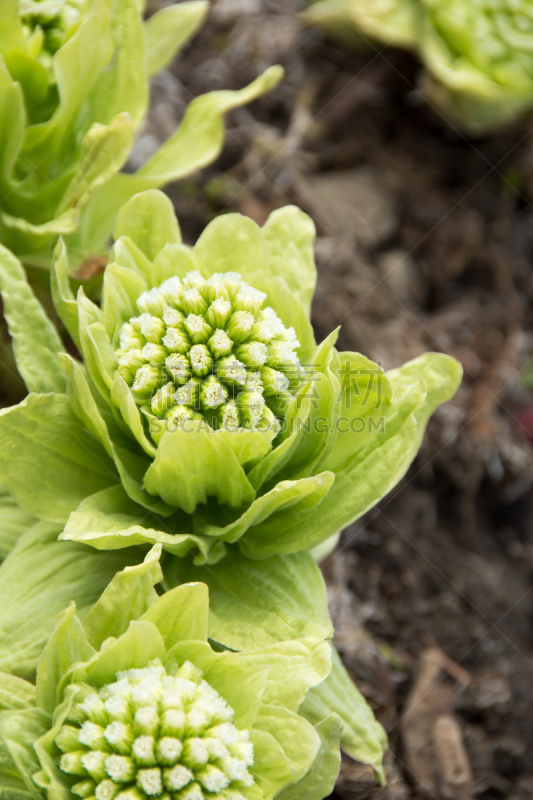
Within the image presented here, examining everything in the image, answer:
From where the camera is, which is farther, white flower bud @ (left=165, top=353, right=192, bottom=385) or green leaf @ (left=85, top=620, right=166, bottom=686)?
white flower bud @ (left=165, top=353, right=192, bottom=385)

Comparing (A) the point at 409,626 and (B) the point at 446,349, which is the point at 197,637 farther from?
(B) the point at 446,349

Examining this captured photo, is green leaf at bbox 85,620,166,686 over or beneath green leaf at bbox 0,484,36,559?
over

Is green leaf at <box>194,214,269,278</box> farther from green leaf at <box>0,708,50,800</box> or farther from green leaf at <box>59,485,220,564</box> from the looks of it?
green leaf at <box>0,708,50,800</box>

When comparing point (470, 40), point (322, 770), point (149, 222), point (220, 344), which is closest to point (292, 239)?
point (149, 222)

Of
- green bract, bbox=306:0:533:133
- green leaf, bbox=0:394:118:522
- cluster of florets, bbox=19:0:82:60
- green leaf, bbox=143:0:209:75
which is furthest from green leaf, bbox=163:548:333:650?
green bract, bbox=306:0:533:133

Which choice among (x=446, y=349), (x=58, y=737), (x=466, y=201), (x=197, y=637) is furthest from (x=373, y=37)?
(x=58, y=737)

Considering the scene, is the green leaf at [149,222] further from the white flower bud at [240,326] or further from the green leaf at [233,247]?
the white flower bud at [240,326]

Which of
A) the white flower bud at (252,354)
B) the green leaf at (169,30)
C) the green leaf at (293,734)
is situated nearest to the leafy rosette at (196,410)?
the white flower bud at (252,354)
